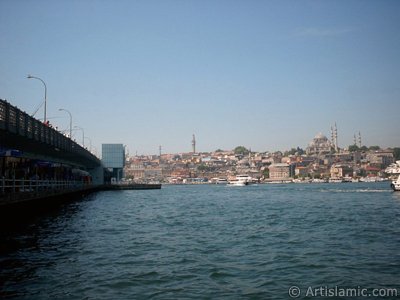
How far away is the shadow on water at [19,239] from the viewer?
1293cm

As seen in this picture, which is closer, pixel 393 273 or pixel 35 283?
pixel 35 283

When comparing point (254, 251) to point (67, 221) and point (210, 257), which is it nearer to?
point (210, 257)

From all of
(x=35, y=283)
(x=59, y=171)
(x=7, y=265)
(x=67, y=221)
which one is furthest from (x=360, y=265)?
(x=59, y=171)

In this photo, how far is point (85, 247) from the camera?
1930cm

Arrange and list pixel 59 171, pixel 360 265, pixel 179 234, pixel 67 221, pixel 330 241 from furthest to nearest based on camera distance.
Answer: pixel 59 171, pixel 67 221, pixel 179 234, pixel 330 241, pixel 360 265

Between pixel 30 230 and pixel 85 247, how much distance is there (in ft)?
22.5

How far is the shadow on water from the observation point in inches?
509

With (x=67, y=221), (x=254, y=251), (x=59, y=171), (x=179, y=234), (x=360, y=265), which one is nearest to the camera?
(x=360, y=265)

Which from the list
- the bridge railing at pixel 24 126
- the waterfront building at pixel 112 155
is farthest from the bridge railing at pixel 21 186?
the waterfront building at pixel 112 155

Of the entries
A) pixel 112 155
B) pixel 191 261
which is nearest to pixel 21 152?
pixel 191 261
